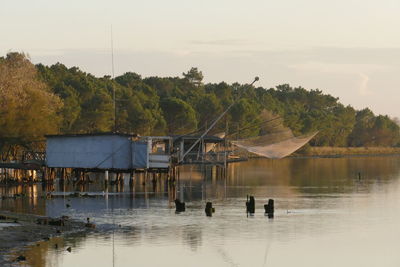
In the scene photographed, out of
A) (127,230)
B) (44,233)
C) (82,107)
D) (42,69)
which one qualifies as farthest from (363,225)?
(42,69)

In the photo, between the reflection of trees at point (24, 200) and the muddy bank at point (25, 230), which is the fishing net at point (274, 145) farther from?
the muddy bank at point (25, 230)

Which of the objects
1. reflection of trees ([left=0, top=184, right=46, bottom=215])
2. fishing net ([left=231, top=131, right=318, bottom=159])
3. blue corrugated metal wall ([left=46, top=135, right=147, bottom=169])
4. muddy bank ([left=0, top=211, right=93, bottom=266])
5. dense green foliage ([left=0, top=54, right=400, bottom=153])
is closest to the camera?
muddy bank ([left=0, top=211, right=93, bottom=266])

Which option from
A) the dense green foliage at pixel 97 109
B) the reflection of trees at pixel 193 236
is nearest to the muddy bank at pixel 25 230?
the reflection of trees at pixel 193 236

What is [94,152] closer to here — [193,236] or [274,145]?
[274,145]

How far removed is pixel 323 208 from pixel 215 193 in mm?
16146

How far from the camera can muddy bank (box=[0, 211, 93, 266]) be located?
44562mm

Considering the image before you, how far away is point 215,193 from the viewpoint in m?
86.9

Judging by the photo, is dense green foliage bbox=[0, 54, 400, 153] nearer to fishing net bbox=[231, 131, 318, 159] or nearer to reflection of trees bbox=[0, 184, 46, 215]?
fishing net bbox=[231, 131, 318, 159]

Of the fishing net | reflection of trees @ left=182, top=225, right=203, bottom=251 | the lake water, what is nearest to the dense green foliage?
the fishing net

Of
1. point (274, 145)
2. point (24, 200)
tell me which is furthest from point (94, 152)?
point (274, 145)

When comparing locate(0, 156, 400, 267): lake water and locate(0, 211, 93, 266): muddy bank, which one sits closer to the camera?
locate(0, 211, 93, 266): muddy bank

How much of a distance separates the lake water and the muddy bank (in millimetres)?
824

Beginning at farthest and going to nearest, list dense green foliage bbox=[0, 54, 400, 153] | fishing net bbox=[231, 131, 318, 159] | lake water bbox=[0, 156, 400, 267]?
dense green foliage bbox=[0, 54, 400, 153] < fishing net bbox=[231, 131, 318, 159] < lake water bbox=[0, 156, 400, 267]

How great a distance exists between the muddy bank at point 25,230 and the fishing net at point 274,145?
38.9 m
